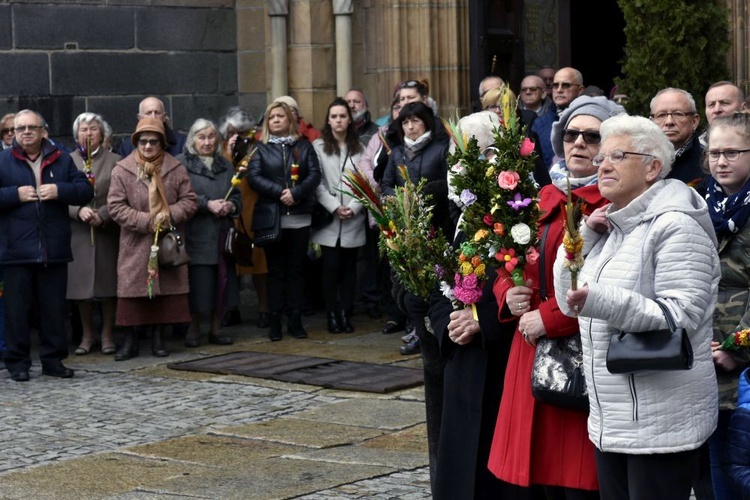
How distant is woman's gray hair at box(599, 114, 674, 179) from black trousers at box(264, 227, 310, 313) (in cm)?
749

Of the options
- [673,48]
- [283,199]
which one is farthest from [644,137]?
[283,199]

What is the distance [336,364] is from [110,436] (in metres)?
2.54

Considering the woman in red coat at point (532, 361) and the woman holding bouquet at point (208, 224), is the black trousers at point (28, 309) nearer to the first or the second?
the woman holding bouquet at point (208, 224)

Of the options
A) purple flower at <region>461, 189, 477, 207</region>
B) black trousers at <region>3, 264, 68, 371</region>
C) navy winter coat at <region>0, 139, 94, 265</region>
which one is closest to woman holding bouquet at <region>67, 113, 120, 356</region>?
navy winter coat at <region>0, 139, 94, 265</region>

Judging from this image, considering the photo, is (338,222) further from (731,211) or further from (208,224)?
(731,211)

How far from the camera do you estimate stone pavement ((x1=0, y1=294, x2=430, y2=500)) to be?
7.38 m

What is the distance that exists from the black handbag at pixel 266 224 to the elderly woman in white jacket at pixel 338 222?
1.61 ft

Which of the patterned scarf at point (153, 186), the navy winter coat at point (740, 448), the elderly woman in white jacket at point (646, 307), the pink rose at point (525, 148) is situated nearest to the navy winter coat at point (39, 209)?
the patterned scarf at point (153, 186)

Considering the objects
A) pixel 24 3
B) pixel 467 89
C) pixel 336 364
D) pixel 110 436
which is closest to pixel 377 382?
pixel 336 364

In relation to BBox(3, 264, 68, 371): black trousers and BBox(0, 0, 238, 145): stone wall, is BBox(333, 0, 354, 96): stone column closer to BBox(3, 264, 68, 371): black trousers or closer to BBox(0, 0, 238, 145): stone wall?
BBox(0, 0, 238, 145): stone wall

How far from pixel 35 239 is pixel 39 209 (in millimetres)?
218

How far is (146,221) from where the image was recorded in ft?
37.1

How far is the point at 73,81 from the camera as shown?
546 inches

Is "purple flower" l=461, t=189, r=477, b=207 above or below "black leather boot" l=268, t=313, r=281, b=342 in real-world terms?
above
